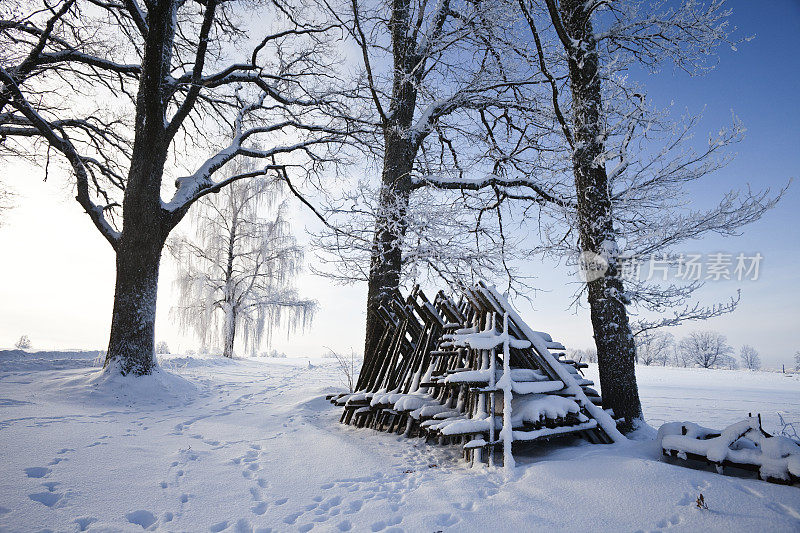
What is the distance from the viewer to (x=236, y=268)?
16.8 meters

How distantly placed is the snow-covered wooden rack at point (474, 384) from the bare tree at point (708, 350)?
59597mm

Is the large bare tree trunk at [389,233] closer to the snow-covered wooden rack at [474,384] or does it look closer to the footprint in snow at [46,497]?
the snow-covered wooden rack at [474,384]

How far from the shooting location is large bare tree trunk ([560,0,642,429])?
4.56 metres

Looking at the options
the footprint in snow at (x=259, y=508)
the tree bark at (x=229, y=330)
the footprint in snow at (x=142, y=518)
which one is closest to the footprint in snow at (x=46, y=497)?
the footprint in snow at (x=142, y=518)

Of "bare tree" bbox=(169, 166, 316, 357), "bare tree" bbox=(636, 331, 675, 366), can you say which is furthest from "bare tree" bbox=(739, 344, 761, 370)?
"bare tree" bbox=(169, 166, 316, 357)

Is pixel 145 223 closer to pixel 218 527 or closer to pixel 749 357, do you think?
pixel 218 527

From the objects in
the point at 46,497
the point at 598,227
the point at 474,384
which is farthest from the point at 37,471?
the point at 598,227

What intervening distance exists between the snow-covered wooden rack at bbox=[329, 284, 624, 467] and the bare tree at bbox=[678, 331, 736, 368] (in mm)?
59597

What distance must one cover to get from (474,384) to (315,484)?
1635mm

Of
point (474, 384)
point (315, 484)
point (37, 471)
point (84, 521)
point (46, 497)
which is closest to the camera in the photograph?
point (84, 521)

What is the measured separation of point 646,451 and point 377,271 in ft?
13.8

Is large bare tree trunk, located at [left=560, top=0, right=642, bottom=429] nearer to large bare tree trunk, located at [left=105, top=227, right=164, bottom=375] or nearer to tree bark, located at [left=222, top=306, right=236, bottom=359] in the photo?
large bare tree trunk, located at [left=105, top=227, right=164, bottom=375]

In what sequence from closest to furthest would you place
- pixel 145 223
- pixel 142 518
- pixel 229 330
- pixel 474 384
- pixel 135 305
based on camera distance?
pixel 142 518 → pixel 474 384 → pixel 135 305 → pixel 145 223 → pixel 229 330

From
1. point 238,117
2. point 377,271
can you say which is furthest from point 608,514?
point 238,117
